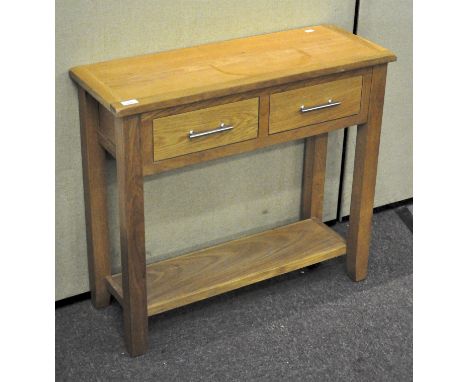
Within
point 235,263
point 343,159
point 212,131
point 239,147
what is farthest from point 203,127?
point 343,159

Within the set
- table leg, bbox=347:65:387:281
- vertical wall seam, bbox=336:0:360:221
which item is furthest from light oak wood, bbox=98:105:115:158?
vertical wall seam, bbox=336:0:360:221

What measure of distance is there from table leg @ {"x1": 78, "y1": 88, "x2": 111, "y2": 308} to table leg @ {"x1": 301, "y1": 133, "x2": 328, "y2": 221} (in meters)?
0.79

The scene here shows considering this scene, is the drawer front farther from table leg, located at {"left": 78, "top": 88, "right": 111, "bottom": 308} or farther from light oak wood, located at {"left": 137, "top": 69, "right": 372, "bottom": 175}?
table leg, located at {"left": 78, "top": 88, "right": 111, "bottom": 308}

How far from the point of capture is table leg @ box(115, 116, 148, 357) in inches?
91.3

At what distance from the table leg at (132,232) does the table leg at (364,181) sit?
2.65ft

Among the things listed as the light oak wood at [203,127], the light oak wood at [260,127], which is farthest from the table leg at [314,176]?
the light oak wood at [203,127]

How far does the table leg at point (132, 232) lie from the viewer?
232 cm

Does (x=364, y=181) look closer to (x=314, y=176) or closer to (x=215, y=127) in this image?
(x=314, y=176)

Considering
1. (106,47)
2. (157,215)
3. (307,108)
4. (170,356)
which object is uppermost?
(106,47)

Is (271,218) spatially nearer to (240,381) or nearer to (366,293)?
(366,293)

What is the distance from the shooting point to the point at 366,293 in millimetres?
3010

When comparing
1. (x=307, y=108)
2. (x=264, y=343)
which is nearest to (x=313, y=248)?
(x=264, y=343)

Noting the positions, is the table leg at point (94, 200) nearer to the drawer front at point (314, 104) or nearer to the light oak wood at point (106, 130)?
the light oak wood at point (106, 130)

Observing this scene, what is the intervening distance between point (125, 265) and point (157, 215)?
380mm
